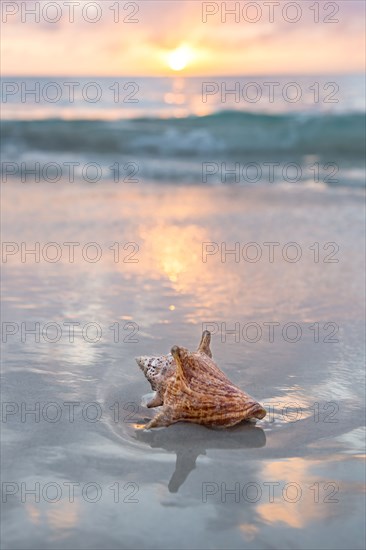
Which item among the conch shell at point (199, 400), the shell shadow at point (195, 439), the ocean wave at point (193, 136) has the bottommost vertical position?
the shell shadow at point (195, 439)

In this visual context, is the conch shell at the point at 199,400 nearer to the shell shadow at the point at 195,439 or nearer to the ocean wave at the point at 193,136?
the shell shadow at the point at 195,439

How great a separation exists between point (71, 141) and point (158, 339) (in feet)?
49.1

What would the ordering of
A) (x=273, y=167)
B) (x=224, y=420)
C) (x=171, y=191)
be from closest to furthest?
(x=224, y=420) → (x=171, y=191) → (x=273, y=167)

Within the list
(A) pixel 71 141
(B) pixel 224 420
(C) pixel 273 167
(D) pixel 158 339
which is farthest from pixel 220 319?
(A) pixel 71 141

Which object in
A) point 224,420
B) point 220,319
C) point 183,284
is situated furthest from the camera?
point 183,284

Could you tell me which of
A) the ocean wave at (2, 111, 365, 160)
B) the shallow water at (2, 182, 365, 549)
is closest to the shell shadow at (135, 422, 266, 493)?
the shallow water at (2, 182, 365, 549)

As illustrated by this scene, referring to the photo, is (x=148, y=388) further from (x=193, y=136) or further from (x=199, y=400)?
(x=193, y=136)

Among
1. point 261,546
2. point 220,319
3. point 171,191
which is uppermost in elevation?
point 171,191

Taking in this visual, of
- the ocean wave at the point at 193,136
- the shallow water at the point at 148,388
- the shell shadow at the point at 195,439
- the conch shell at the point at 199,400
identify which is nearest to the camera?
the shallow water at the point at 148,388

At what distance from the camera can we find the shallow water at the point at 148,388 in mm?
2766

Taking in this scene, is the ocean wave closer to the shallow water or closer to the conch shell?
the shallow water

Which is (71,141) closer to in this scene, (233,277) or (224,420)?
(233,277)

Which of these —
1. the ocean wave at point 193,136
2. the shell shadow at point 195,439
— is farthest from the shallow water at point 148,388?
the ocean wave at point 193,136

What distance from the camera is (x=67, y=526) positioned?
271cm
